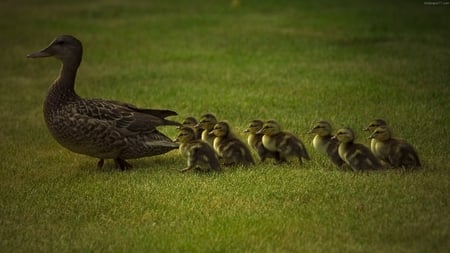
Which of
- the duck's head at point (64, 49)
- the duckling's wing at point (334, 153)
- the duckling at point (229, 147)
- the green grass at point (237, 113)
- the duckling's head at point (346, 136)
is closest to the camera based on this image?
the green grass at point (237, 113)

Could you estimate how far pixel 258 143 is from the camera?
25.7 feet

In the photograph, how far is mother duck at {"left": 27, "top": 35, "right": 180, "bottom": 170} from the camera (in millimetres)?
7711

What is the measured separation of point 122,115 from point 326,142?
1934 mm

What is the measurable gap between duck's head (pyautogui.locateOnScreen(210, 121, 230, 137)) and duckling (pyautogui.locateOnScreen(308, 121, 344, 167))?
79cm

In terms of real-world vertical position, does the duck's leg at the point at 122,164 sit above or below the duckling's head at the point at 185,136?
below

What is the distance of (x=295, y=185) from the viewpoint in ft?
→ 22.6

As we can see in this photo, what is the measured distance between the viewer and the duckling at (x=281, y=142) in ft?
24.7

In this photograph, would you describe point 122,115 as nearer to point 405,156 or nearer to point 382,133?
point 382,133

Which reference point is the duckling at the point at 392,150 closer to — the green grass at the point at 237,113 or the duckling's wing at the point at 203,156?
the green grass at the point at 237,113

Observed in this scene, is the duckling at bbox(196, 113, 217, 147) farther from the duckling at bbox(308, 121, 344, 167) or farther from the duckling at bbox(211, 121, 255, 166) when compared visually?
the duckling at bbox(308, 121, 344, 167)

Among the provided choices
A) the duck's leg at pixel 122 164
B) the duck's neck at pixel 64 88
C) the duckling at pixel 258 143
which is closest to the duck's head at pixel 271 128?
the duckling at pixel 258 143

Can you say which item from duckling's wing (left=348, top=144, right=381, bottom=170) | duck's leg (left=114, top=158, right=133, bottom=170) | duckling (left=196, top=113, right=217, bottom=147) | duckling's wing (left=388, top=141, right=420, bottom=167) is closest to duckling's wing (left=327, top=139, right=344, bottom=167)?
duckling's wing (left=348, top=144, right=381, bottom=170)

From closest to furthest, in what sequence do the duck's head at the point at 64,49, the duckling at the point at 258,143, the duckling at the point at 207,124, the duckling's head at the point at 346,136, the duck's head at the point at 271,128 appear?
the duckling's head at the point at 346,136 → the duck's head at the point at 271,128 → the duckling at the point at 258,143 → the duckling at the point at 207,124 → the duck's head at the point at 64,49

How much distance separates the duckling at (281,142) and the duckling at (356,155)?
0.43 metres
